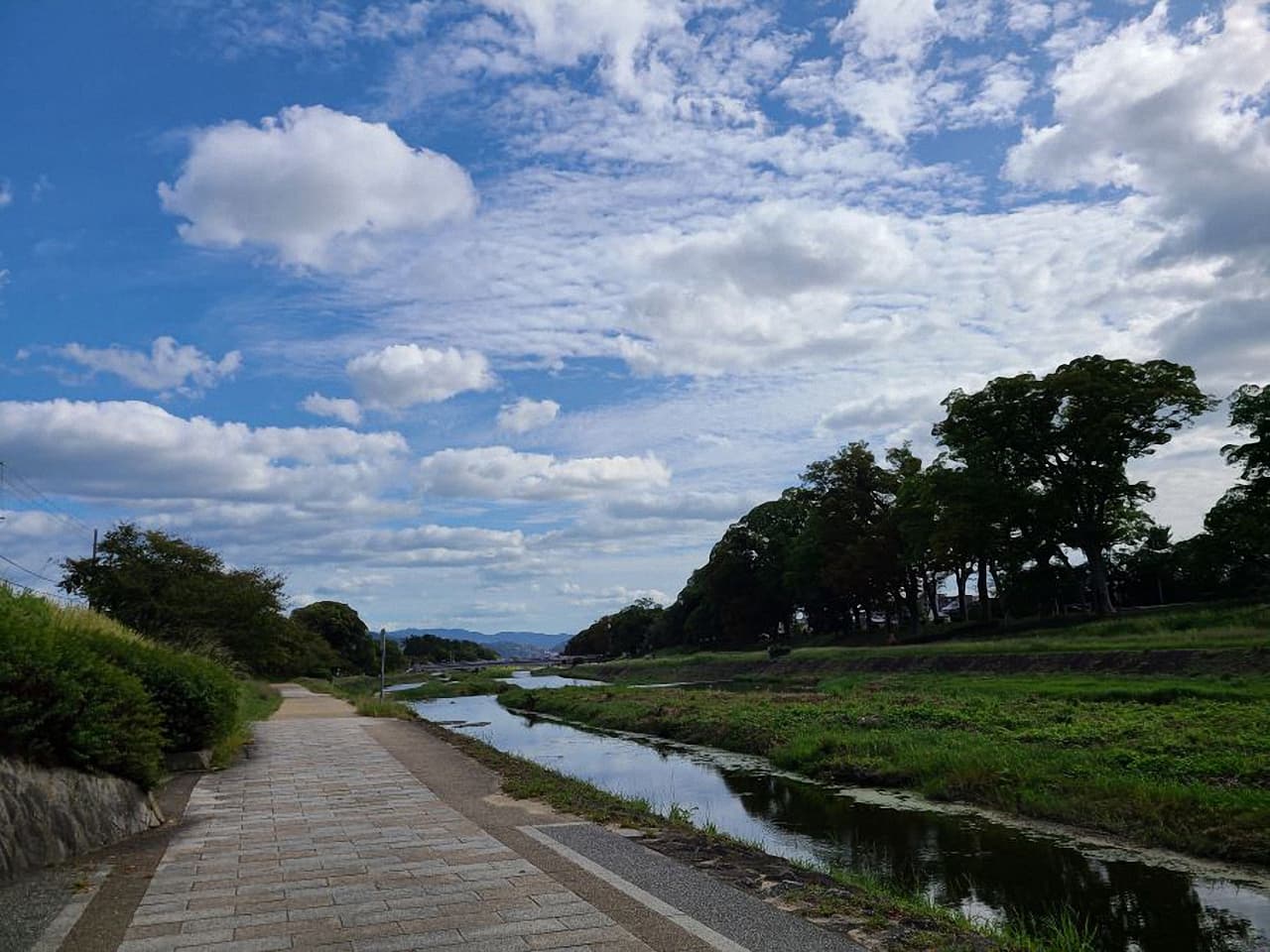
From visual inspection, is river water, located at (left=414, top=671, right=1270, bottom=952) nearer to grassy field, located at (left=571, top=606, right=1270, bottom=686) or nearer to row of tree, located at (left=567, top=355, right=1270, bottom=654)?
grassy field, located at (left=571, top=606, right=1270, bottom=686)

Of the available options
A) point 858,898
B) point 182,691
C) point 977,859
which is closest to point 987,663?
point 977,859

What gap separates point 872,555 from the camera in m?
57.8

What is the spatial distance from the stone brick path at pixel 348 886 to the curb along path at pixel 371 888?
0.04ft

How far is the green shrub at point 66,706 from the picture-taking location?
7375 mm

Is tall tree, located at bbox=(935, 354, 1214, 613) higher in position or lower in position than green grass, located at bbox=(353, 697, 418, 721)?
higher

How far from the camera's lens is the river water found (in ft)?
27.3

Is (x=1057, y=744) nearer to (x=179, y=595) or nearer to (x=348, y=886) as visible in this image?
(x=348, y=886)

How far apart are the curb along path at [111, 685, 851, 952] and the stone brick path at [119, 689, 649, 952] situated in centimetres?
1

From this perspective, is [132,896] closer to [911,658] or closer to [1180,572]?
[911,658]

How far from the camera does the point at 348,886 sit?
691 cm

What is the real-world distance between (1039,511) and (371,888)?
4142cm

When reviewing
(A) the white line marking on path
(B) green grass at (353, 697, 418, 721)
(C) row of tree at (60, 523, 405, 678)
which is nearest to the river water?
(A) the white line marking on path

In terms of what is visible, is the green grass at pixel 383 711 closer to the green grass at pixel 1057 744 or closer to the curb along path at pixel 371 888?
the green grass at pixel 1057 744

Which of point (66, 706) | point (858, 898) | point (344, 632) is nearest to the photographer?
point (858, 898)
